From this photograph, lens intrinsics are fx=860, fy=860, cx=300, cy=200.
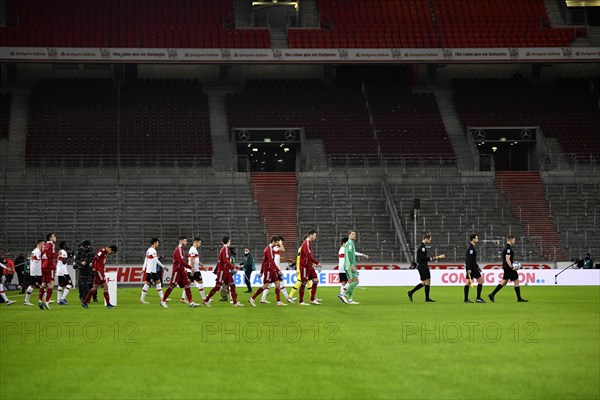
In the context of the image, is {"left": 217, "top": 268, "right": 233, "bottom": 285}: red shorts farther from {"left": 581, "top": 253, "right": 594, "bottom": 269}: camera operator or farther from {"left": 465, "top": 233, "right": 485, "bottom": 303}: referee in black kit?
{"left": 581, "top": 253, "right": 594, "bottom": 269}: camera operator

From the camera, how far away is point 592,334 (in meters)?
17.2

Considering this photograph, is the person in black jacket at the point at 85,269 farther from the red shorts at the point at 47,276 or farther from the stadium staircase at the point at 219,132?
the stadium staircase at the point at 219,132

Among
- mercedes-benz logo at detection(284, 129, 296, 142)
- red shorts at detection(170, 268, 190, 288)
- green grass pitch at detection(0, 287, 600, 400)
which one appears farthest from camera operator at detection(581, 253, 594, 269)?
red shorts at detection(170, 268, 190, 288)

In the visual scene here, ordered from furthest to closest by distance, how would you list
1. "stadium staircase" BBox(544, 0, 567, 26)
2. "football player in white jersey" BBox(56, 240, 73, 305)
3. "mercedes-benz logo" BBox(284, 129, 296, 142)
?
"stadium staircase" BBox(544, 0, 567, 26) → "mercedes-benz logo" BBox(284, 129, 296, 142) → "football player in white jersey" BBox(56, 240, 73, 305)

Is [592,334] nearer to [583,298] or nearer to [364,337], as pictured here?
[364,337]

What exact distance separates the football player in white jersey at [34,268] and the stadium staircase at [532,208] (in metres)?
28.1

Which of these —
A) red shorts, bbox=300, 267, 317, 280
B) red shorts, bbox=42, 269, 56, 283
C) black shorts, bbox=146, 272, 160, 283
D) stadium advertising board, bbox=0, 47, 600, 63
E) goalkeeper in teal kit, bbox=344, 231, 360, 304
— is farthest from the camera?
stadium advertising board, bbox=0, 47, 600, 63

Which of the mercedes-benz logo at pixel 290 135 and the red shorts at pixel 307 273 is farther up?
the mercedes-benz logo at pixel 290 135

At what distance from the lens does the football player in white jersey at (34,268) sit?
1073 inches

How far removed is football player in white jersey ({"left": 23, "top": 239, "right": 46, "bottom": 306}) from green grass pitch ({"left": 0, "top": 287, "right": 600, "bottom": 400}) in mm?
3563

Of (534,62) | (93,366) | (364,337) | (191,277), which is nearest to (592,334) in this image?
(364,337)

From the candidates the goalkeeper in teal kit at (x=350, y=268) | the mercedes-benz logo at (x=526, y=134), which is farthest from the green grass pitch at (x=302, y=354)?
the mercedes-benz logo at (x=526, y=134)

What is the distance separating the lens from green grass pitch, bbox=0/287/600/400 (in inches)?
424

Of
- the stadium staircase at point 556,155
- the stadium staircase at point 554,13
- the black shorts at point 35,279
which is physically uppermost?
the stadium staircase at point 554,13
